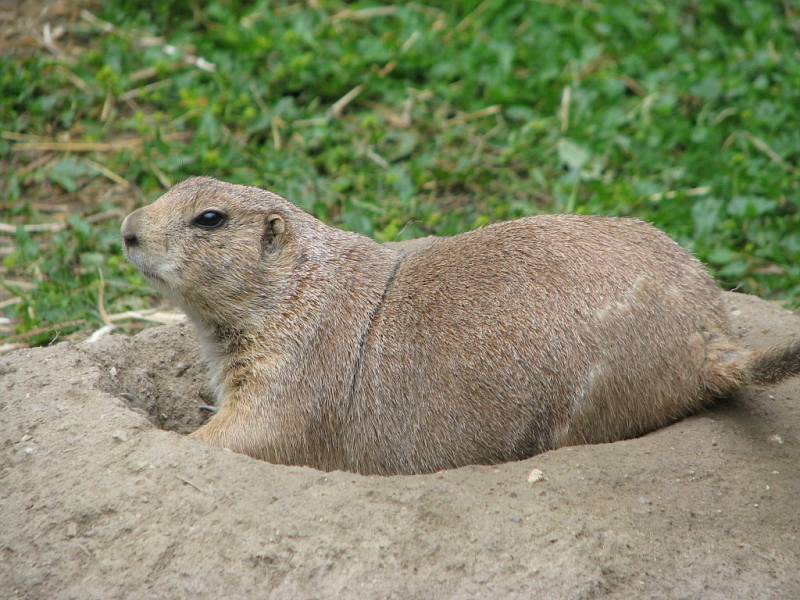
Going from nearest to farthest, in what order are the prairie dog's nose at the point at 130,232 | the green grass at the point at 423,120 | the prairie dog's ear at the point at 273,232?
1. the prairie dog's nose at the point at 130,232
2. the prairie dog's ear at the point at 273,232
3. the green grass at the point at 423,120

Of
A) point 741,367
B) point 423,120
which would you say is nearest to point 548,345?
point 741,367

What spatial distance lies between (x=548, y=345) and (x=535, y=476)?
0.51 metres

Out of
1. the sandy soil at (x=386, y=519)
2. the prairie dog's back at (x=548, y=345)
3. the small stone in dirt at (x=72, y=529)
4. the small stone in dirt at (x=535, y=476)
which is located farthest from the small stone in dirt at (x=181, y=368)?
the small stone in dirt at (x=535, y=476)

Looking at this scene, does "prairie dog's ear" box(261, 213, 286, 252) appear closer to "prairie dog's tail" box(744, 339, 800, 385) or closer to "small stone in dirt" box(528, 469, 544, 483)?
"small stone in dirt" box(528, 469, 544, 483)

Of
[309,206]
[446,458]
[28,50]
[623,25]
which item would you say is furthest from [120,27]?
[446,458]

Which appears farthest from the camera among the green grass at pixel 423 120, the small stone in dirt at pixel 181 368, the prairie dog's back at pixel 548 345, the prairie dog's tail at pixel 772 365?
the green grass at pixel 423 120

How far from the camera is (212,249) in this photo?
4102 millimetres

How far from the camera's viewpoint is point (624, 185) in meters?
6.79

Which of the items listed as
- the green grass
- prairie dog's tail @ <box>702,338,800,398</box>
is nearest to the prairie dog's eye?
the green grass

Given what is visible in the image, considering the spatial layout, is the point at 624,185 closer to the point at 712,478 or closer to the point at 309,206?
the point at 309,206

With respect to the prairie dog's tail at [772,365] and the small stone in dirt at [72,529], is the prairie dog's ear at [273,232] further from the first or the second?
the prairie dog's tail at [772,365]

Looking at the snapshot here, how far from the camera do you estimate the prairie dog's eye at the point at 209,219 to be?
4.13 m

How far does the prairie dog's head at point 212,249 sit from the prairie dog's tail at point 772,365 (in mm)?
1856

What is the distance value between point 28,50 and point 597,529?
21.1 feet
